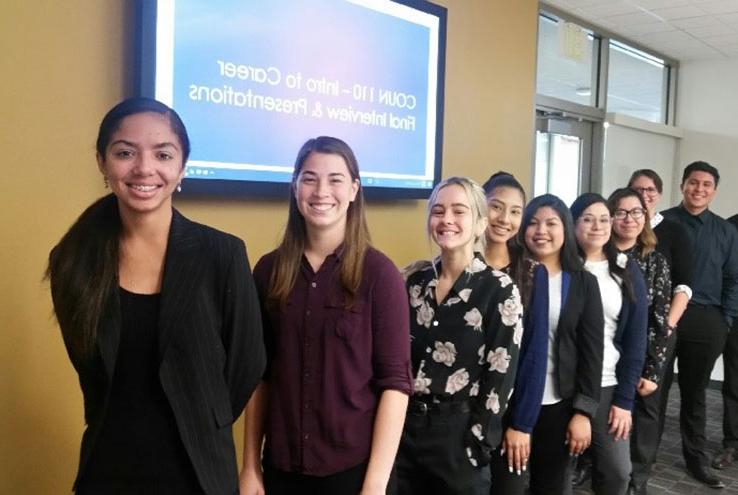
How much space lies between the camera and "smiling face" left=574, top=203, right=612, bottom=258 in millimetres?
2432

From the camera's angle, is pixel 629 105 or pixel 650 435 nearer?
pixel 650 435

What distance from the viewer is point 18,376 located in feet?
6.04

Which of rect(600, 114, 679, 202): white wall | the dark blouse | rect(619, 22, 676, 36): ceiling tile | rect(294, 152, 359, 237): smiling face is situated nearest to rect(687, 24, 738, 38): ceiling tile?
rect(619, 22, 676, 36): ceiling tile

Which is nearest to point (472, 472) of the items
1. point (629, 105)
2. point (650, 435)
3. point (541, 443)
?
point (541, 443)

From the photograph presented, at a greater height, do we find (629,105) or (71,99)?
(629,105)

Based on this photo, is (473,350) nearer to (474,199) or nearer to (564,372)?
(474,199)

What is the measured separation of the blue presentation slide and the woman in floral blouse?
905 mm

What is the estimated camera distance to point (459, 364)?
172 cm

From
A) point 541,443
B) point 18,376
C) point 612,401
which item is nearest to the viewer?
point 18,376

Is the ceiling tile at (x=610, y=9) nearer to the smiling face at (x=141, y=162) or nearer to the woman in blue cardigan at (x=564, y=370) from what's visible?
the woman in blue cardigan at (x=564, y=370)

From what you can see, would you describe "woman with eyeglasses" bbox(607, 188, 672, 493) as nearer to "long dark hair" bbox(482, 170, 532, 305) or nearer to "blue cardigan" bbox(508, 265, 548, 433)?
"long dark hair" bbox(482, 170, 532, 305)

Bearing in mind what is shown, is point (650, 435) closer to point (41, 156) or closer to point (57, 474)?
point (57, 474)

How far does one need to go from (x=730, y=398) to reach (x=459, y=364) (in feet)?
9.68

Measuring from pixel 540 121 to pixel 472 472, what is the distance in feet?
11.6
